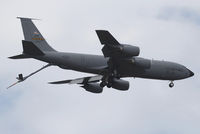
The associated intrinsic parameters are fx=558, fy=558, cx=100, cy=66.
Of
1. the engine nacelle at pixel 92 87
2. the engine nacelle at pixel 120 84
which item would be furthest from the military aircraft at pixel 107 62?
the engine nacelle at pixel 92 87

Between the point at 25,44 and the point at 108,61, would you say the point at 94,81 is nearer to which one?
the point at 108,61

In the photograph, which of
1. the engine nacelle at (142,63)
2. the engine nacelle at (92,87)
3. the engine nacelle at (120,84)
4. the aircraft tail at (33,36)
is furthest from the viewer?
the engine nacelle at (92,87)

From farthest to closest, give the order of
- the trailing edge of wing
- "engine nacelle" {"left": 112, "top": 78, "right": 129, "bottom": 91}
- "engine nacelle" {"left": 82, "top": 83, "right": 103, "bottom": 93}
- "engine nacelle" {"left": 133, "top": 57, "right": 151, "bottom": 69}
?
"engine nacelle" {"left": 82, "top": 83, "right": 103, "bottom": 93} < "engine nacelle" {"left": 112, "top": 78, "right": 129, "bottom": 91} < "engine nacelle" {"left": 133, "top": 57, "right": 151, "bottom": 69} < the trailing edge of wing

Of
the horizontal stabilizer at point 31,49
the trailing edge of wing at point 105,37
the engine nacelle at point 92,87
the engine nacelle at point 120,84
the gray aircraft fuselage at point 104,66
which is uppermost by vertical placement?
the trailing edge of wing at point 105,37

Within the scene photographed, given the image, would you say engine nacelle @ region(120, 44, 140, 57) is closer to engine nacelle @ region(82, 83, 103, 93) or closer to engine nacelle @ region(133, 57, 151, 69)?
engine nacelle @ region(133, 57, 151, 69)

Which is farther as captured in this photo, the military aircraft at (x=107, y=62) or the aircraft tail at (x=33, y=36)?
the aircraft tail at (x=33, y=36)

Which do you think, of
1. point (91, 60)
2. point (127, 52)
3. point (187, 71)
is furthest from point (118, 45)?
point (187, 71)

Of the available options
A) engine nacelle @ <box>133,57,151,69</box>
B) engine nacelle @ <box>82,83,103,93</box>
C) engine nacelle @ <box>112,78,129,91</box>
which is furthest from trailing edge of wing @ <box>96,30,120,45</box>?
engine nacelle @ <box>82,83,103,93</box>

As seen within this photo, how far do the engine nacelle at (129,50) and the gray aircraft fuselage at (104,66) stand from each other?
242cm

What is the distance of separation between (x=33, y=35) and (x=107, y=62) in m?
8.10

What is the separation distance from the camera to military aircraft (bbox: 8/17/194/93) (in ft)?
169

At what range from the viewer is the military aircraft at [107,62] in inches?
2028

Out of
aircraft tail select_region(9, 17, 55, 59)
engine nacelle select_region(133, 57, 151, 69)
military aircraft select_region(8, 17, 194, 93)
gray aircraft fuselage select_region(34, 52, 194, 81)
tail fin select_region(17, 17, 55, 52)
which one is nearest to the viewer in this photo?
military aircraft select_region(8, 17, 194, 93)

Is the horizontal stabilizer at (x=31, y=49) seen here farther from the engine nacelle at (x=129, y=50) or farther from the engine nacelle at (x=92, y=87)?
the engine nacelle at (x=92, y=87)
